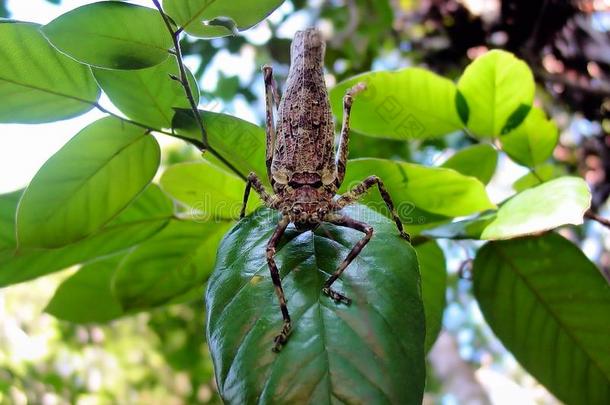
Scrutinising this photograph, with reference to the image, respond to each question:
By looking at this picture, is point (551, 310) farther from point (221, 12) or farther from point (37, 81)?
point (37, 81)

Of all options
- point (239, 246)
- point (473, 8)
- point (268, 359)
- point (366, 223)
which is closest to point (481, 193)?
point (366, 223)

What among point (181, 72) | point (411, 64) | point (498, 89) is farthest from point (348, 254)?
point (411, 64)

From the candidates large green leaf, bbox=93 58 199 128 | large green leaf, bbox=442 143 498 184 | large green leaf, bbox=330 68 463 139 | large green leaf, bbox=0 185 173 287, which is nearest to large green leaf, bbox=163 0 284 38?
large green leaf, bbox=93 58 199 128

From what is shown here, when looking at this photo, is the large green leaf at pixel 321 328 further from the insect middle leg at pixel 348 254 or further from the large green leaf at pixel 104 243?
the large green leaf at pixel 104 243

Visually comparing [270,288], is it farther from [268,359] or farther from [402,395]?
[402,395]

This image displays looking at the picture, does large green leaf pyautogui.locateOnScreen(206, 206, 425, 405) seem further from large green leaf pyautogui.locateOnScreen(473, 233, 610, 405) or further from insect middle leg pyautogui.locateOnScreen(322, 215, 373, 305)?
large green leaf pyautogui.locateOnScreen(473, 233, 610, 405)
